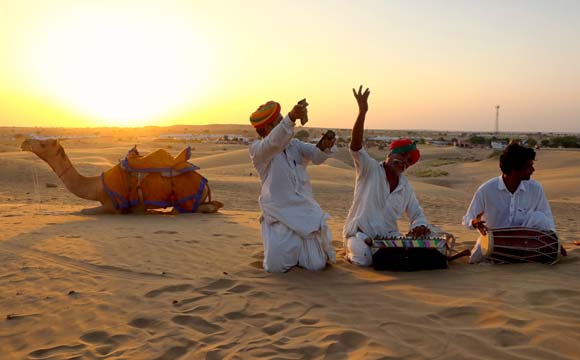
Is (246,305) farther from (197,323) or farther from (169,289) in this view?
(169,289)

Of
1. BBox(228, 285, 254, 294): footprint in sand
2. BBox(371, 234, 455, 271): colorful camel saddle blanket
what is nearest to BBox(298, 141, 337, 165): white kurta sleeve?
BBox(371, 234, 455, 271): colorful camel saddle blanket

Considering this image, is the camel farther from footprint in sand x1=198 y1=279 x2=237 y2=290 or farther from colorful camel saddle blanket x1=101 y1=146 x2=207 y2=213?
footprint in sand x1=198 y1=279 x2=237 y2=290

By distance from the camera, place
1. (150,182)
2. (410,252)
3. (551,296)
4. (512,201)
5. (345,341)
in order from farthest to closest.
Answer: (150,182)
(512,201)
(410,252)
(551,296)
(345,341)

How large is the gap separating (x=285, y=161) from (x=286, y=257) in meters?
0.94

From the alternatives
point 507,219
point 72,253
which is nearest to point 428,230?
→ point 507,219

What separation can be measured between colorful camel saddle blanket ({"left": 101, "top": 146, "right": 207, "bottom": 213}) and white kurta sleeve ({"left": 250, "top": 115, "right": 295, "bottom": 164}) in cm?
480

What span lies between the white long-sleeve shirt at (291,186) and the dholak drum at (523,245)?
170 cm

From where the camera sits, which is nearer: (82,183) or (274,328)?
(274,328)

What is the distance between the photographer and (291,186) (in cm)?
563

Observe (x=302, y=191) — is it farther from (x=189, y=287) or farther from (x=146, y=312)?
(x=146, y=312)

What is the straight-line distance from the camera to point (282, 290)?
493 centimetres

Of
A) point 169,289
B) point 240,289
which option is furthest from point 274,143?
point 169,289

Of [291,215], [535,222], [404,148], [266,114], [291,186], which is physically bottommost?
[535,222]

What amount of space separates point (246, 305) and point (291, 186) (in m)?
1.48
